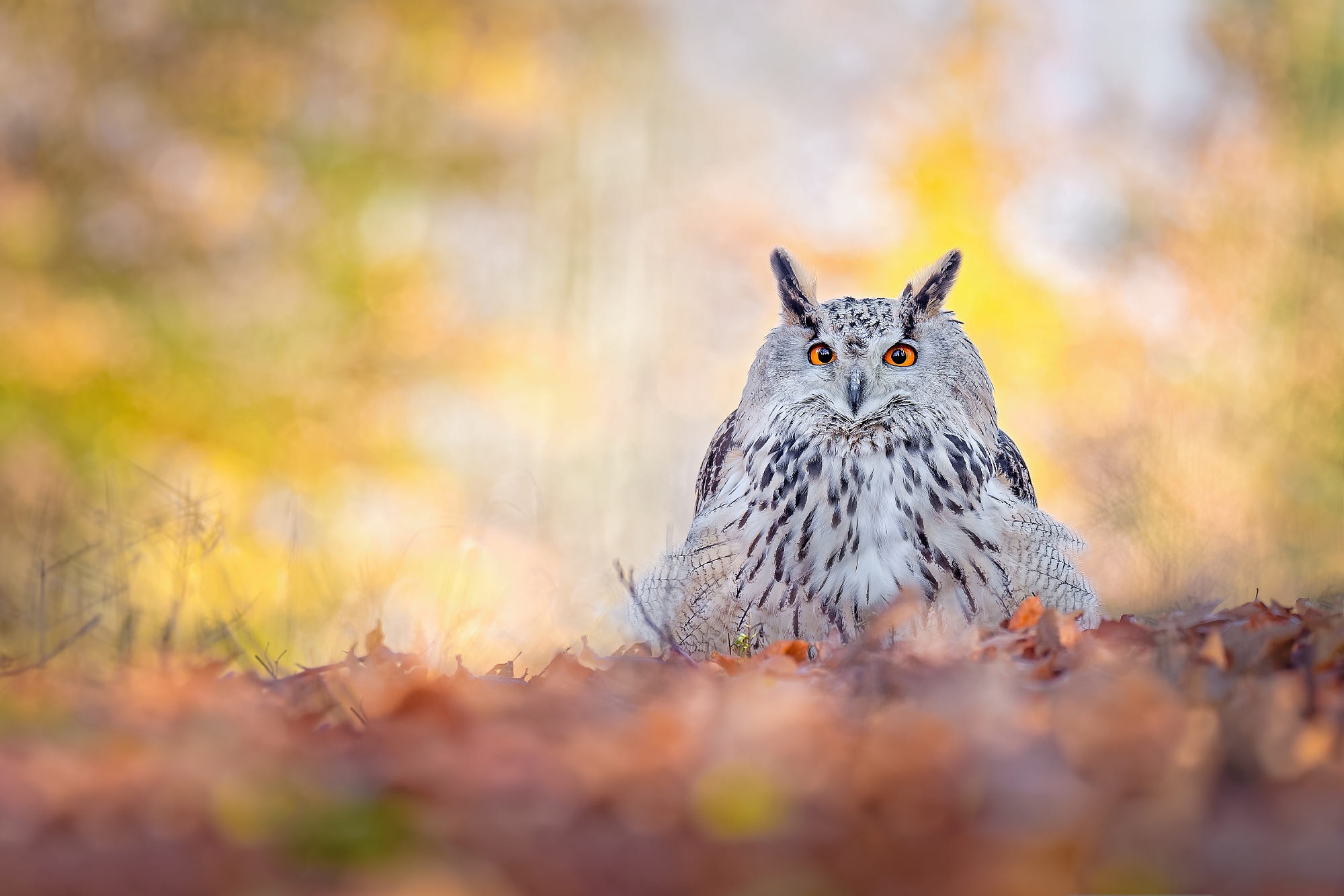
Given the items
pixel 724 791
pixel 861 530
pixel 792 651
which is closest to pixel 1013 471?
pixel 861 530

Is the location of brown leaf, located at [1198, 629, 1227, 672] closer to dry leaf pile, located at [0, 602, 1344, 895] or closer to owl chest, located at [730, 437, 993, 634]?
dry leaf pile, located at [0, 602, 1344, 895]

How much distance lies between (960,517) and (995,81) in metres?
7.59

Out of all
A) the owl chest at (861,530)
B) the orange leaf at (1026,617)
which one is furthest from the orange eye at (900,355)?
the orange leaf at (1026,617)

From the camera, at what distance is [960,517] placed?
261cm

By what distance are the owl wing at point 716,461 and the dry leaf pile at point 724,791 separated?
1.55 m

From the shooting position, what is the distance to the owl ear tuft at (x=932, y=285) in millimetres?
3023

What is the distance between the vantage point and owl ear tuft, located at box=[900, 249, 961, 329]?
302 centimetres

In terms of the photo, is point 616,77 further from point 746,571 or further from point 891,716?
point 891,716

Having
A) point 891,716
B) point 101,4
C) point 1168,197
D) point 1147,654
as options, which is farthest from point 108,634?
point 1168,197

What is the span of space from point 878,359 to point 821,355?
0.17 meters

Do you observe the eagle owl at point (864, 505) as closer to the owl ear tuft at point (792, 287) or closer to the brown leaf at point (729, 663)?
the owl ear tuft at point (792, 287)

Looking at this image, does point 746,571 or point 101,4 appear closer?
point 746,571

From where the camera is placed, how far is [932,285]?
3035mm

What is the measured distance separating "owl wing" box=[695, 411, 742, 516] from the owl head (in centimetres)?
12
